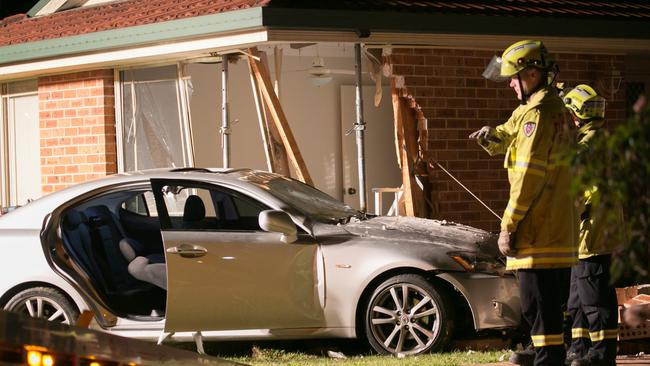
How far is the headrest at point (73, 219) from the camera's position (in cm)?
948

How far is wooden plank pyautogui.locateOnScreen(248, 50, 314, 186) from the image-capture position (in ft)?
38.3

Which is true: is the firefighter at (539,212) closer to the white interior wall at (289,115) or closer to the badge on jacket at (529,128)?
the badge on jacket at (529,128)

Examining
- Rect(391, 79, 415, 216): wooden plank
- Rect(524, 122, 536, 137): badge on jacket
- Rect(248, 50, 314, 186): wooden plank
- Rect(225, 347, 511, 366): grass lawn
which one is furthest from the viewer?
Rect(391, 79, 415, 216): wooden plank

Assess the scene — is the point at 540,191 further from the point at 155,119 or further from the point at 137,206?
the point at 155,119

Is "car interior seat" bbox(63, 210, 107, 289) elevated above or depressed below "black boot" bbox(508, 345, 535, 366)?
above

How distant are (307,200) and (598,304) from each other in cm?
292

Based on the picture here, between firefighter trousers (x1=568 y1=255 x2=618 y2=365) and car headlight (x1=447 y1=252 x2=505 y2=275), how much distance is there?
49.8 inches

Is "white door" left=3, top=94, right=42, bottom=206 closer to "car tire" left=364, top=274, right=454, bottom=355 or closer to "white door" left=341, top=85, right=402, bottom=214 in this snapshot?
"white door" left=341, top=85, right=402, bottom=214

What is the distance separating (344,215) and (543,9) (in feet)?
12.6

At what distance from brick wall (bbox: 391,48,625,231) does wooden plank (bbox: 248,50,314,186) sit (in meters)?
1.18

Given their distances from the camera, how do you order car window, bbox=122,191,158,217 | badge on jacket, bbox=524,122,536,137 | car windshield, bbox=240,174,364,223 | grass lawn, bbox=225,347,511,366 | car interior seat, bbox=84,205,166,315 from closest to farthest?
1. badge on jacket, bbox=524,122,536,137
2. grass lawn, bbox=225,347,511,366
3. car windshield, bbox=240,174,364,223
4. car interior seat, bbox=84,205,166,315
5. car window, bbox=122,191,158,217

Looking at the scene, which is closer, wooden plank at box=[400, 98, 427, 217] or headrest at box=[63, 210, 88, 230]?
headrest at box=[63, 210, 88, 230]

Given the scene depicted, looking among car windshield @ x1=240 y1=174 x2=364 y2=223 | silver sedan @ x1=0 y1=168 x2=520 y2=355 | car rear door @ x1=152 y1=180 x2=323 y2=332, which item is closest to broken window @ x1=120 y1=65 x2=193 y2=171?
car windshield @ x1=240 y1=174 x2=364 y2=223

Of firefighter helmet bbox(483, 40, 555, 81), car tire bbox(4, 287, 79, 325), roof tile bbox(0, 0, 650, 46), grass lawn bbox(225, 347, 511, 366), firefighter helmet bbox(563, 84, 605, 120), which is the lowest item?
grass lawn bbox(225, 347, 511, 366)
